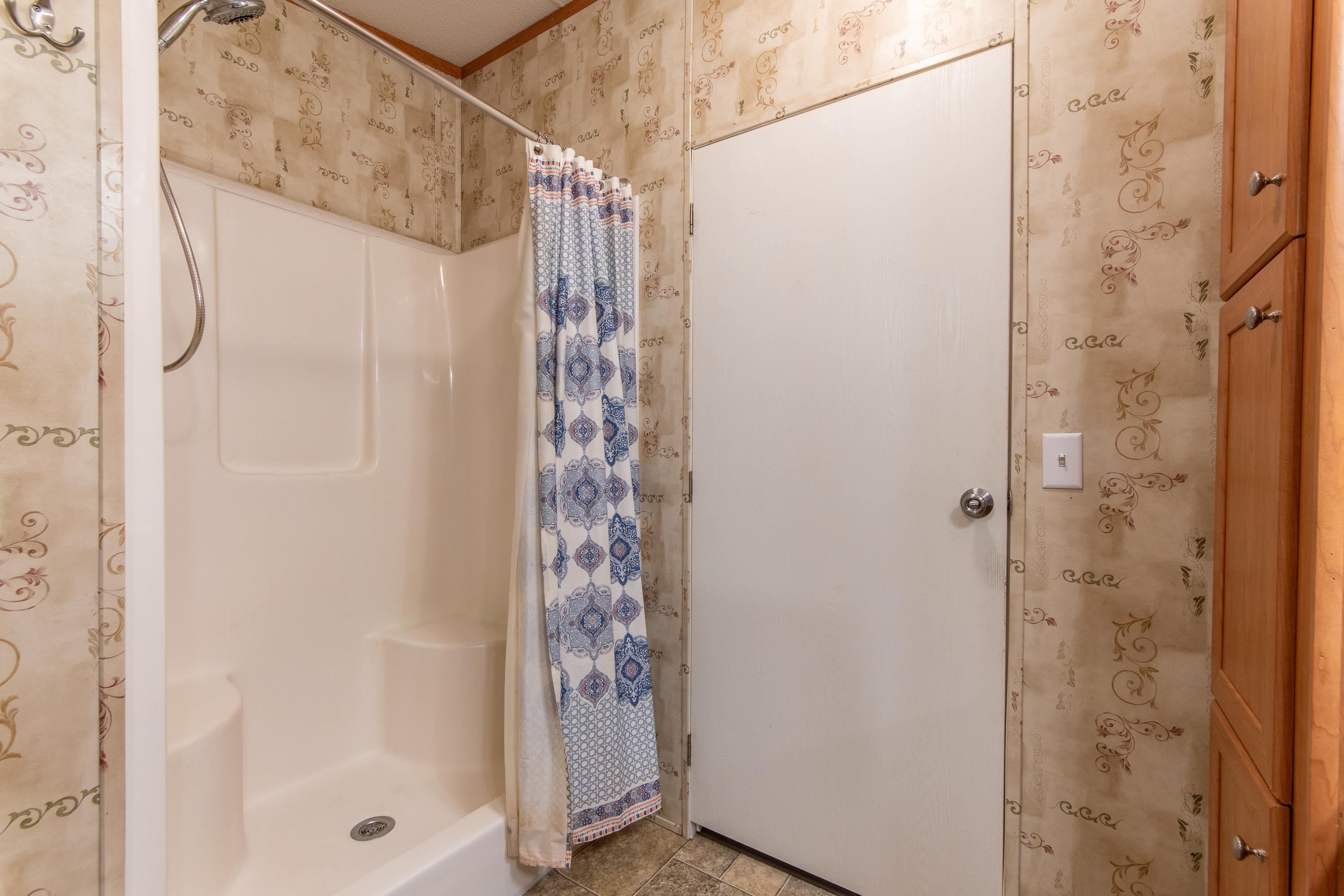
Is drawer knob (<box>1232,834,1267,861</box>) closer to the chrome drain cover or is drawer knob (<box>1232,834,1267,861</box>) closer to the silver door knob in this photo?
the silver door knob

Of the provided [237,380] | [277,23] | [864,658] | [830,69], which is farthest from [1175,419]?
[277,23]

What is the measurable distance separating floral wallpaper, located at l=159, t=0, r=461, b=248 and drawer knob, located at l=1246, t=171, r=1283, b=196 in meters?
2.17

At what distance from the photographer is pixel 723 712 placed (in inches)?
61.3

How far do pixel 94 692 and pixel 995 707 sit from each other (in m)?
1.44

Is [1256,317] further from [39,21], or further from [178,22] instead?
[178,22]

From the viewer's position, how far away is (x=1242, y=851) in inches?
29.5

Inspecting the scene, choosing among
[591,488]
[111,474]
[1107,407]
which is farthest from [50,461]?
[1107,407]

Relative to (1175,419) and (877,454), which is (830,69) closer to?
(877,454)

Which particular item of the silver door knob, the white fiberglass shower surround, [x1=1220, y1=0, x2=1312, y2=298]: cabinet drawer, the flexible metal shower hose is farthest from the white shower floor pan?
[x1=1220, y1=0, x2=1312, y2=298]: cabinet drawer

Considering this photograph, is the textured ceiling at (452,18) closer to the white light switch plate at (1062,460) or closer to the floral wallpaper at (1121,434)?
the floral wallpaper at (1121,434)

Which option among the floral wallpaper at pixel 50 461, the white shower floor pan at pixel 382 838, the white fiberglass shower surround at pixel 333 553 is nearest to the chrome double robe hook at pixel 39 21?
the floral wallpaper at pixel 50 461

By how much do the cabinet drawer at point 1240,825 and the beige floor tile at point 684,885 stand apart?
3.06ft

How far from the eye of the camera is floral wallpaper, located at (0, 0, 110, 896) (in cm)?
62

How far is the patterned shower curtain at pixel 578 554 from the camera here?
1.33 metres
